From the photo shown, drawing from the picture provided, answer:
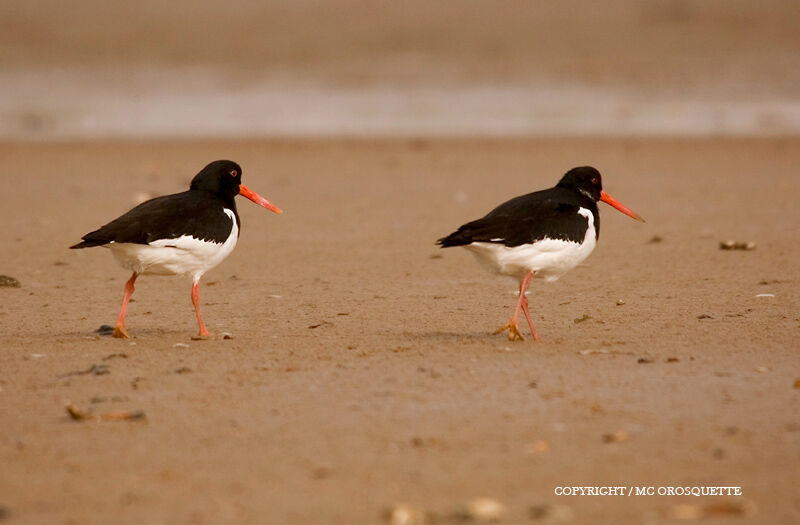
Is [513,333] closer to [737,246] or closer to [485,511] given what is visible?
[485,511]

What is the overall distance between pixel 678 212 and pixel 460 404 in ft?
24.3

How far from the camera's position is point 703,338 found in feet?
24.1

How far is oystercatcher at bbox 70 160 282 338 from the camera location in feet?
24.1

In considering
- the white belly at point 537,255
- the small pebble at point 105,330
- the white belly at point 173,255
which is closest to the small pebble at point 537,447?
the white belly at point 537,255

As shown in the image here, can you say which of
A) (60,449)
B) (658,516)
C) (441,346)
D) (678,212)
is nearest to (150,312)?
(441,346)

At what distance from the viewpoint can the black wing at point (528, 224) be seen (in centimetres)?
733

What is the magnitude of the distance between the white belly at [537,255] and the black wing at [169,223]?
5.52 ft

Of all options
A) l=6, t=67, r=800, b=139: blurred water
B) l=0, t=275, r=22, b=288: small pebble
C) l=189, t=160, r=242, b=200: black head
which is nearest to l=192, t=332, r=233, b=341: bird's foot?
l=189, t=160, r=242, b=200: black head

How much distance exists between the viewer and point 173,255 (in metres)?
7.56

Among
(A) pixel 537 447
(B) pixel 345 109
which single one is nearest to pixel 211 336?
(A) pixel 537 447

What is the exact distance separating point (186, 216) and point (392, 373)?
6.36ft

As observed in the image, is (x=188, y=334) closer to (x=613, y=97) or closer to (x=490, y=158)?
(x=490, y=158)

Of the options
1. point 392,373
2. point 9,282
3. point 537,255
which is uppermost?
point 537,255

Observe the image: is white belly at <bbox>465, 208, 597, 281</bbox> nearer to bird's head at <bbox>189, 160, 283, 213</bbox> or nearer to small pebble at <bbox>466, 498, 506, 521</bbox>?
bird's head at <bbox>189, 160, 283, 213</bbox>
